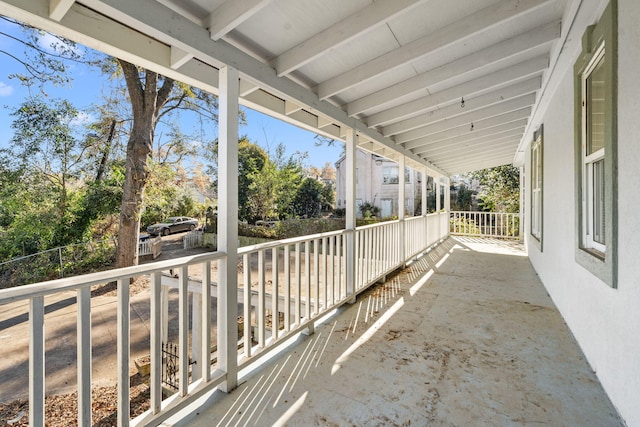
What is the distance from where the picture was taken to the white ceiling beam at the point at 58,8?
127 cm

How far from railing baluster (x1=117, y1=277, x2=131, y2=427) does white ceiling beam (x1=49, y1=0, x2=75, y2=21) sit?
49.1 inches

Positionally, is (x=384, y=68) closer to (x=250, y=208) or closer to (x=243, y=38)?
(x=243, y=38)

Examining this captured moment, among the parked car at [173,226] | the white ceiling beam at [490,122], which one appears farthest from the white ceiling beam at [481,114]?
the parked car at [173,226]

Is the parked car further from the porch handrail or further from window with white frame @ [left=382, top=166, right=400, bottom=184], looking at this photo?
the porch handrail

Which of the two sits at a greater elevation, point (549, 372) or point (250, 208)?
point (250, 208)

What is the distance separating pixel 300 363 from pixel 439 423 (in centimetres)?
105

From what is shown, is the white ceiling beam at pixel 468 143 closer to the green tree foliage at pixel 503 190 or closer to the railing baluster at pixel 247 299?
the railing baluster at pixel 247 299

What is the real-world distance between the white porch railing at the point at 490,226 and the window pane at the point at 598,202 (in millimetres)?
8616

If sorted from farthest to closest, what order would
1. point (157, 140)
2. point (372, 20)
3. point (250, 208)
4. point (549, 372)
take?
1. point (250, 208)
2. point (157, 140)
3. point (549, 372)
4. point (372, 20)

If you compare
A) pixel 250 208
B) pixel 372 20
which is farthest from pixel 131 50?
pixel 250 208

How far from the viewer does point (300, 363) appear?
90.2 inches

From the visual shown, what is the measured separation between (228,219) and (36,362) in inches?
42.3

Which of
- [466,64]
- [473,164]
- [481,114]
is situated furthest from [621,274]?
[473,164]

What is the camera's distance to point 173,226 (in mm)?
15930
